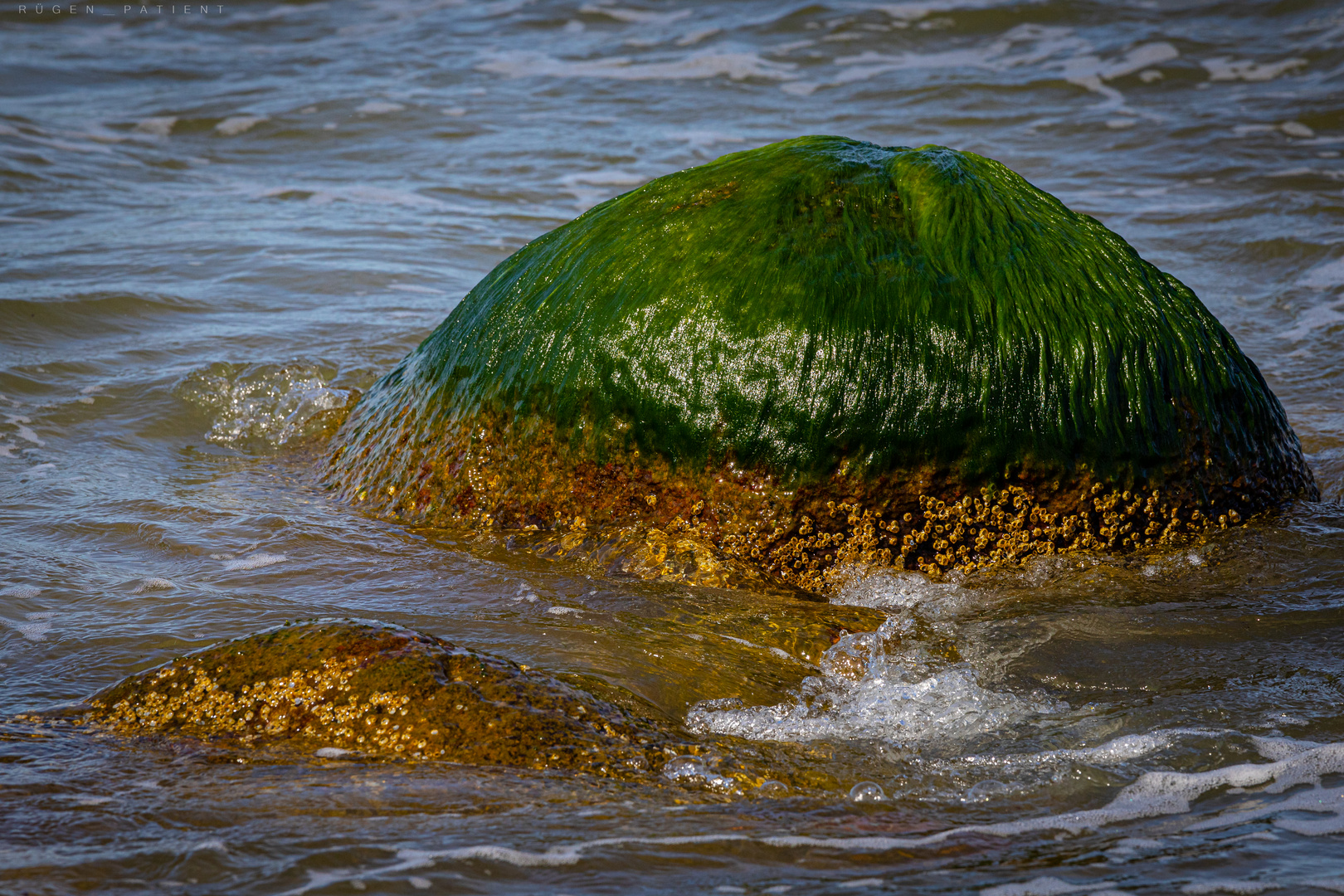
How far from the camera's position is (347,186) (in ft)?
30.1

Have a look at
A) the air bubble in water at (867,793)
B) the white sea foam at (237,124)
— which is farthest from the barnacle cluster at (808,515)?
the white sea foam at (237,124)

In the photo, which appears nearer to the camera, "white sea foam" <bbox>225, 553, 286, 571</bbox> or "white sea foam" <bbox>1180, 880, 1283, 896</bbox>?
"white sea foam" <bbox>1180, 880, 1283, 896</bbox>

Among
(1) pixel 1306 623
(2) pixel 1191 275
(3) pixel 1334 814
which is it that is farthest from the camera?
(2) pixel 1191 275

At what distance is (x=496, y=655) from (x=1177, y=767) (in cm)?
166

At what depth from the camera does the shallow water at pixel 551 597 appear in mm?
2336

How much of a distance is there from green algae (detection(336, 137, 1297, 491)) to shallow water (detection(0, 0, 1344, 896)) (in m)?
0.44

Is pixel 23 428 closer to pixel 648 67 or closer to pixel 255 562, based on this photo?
pixel 255 562

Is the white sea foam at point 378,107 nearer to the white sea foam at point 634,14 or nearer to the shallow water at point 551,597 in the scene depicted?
the shallow water at point 551,597

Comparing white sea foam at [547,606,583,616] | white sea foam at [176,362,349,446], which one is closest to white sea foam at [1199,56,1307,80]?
white sea foam at [176,362,349,446]

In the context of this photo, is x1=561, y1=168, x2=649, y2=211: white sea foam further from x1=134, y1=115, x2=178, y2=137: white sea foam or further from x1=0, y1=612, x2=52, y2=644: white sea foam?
x1=0, y1=612, x2=52, y2=644: white sea foam

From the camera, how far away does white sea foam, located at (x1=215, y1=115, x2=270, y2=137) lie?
34.2ft

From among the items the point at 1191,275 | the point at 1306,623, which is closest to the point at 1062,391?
the point at 1306,623

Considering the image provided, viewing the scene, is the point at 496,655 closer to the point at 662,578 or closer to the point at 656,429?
the point at 662,578

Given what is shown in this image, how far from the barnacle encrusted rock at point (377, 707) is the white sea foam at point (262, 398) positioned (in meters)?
2.31
